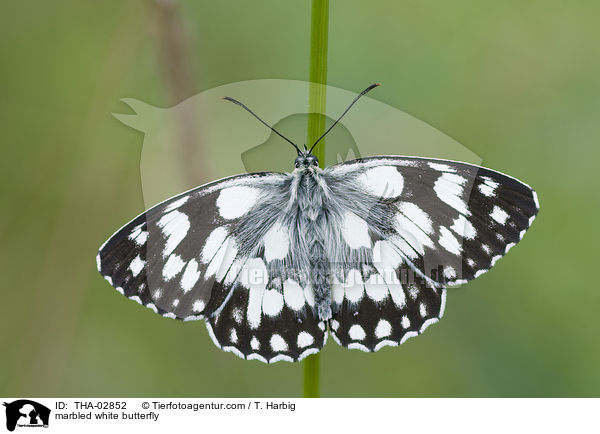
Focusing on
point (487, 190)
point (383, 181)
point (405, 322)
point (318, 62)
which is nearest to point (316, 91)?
point (318, 62)

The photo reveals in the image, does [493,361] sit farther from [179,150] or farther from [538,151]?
[179,150]

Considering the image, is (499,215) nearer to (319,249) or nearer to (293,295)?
(319,249)

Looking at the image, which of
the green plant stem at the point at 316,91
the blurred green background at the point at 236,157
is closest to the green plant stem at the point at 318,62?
the green plant stem at the point at 316,91

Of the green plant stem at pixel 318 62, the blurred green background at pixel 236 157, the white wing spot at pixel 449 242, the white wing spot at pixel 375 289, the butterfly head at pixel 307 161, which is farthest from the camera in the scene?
the blurred green background at pixel 236 157

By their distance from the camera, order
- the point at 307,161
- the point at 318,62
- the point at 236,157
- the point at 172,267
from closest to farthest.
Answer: the point at 318,62, the point at 307,161, the point at 172,267, the point at 236,157

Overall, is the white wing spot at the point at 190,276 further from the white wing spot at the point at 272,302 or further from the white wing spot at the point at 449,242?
the white wing spot at the point at 449,242

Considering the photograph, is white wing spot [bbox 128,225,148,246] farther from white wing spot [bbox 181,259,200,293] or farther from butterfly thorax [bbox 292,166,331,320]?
butterfly thorax [bbox 292,166,331,320]

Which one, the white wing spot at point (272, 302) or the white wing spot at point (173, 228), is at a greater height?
the white wing spot at point (173, 228)
